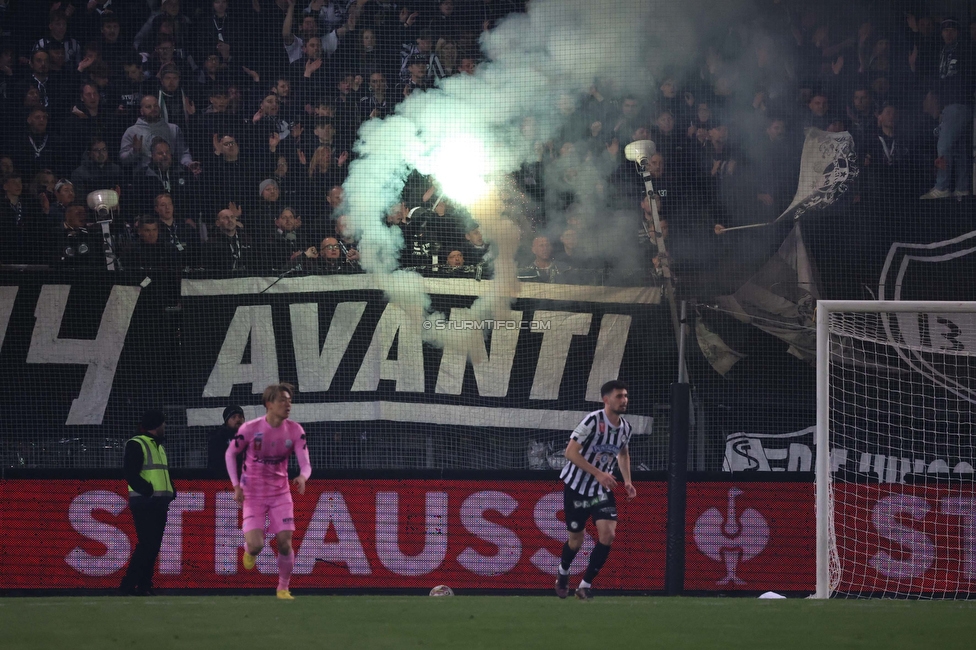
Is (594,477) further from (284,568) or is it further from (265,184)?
(265,184)

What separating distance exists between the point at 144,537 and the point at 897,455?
6.87 m

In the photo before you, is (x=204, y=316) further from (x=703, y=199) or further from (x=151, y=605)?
(x=703, y=199)

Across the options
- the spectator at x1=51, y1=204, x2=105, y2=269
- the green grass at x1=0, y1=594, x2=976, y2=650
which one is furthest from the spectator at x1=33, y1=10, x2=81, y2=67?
the green grass at x1=0, y1=594, x2=976, y2=650

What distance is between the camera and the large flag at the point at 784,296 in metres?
10.9

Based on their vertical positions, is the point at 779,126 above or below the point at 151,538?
above

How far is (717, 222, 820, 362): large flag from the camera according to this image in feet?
35.9

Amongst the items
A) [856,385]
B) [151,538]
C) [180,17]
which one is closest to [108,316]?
[151,538]

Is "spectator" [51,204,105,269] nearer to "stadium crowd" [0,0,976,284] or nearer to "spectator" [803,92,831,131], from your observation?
"stadium crowd" [0,0,976,284]

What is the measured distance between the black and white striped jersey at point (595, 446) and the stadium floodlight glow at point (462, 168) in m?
5.24

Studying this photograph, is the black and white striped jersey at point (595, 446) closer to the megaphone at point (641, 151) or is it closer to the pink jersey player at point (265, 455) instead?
the pink jersey player at point (265, 455)

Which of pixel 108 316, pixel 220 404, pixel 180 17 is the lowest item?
pixel 220 404

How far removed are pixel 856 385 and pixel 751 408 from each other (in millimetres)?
1090

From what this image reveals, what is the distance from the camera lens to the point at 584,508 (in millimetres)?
7281

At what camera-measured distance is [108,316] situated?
34.7ft
